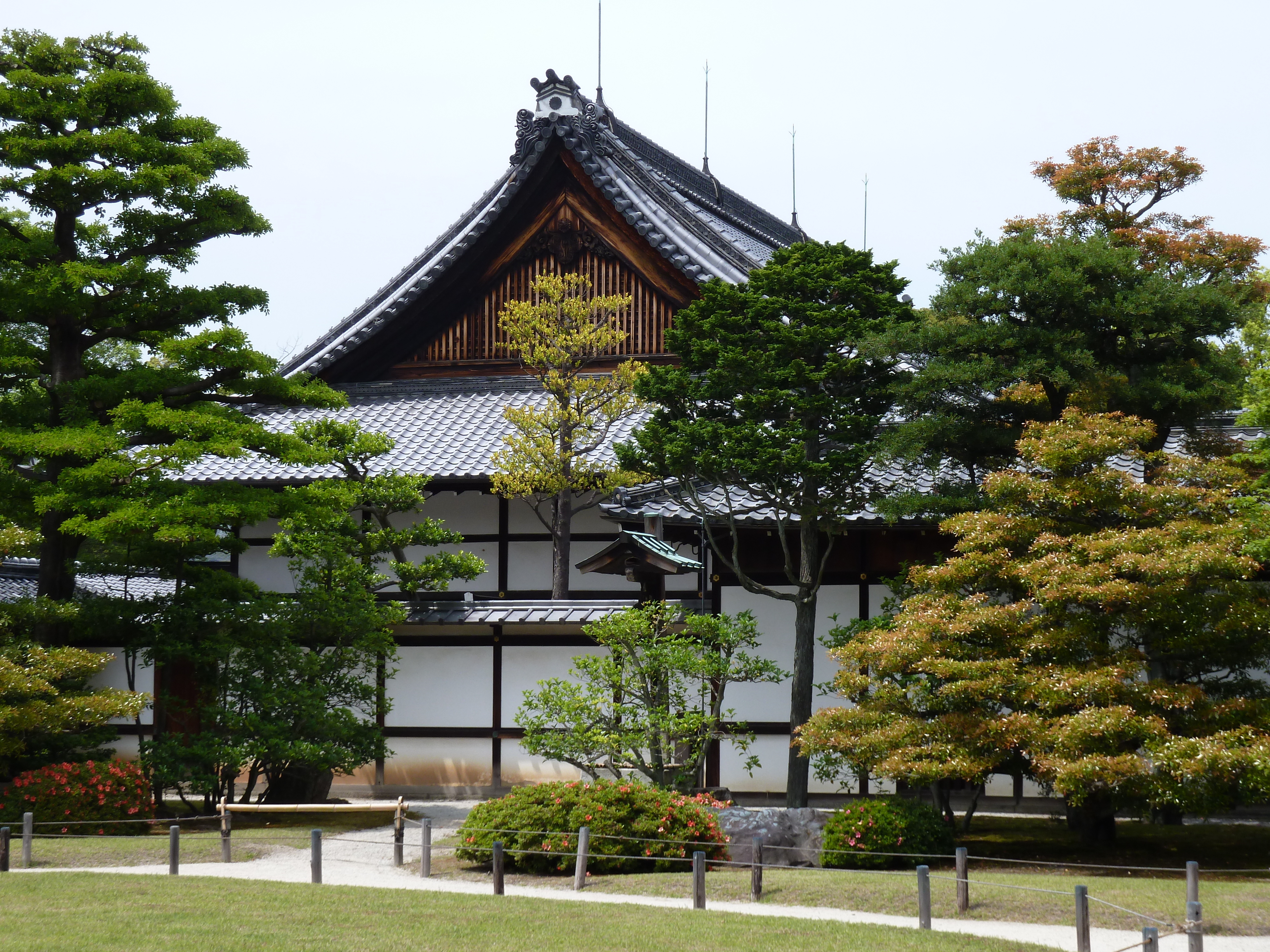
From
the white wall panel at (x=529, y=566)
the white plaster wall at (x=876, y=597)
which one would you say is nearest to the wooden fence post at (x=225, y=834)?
the white wall panel at (x=529, y=566)

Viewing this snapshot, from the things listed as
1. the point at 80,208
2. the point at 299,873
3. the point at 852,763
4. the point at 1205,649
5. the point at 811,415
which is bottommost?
the point at 299,873

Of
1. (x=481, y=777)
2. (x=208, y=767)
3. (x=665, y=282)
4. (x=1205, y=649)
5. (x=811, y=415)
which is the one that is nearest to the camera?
(x=1205, y=649)

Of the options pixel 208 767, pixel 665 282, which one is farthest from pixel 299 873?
pixel 665 282

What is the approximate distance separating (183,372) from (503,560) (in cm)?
616

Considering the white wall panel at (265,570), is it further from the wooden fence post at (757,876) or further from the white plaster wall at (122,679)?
the wooden fence post at (757,876)

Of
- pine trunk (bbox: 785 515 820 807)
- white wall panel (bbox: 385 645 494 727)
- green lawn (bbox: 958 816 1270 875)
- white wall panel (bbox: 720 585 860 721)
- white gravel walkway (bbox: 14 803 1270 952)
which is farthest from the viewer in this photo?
white wall panel (bbox: 385 645 494 727)

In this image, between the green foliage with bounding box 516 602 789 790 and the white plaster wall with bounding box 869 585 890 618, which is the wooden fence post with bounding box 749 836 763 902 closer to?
the green foliage with bounding box 516 602 789 790

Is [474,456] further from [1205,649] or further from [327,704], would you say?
[1205,649]

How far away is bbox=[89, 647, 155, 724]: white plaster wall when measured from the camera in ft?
69.8

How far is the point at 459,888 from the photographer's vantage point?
43.3ft

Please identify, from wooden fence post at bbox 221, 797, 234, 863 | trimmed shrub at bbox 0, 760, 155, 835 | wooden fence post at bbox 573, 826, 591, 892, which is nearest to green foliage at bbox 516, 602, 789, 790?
wooden fence post at bbox 573, 826, 591, 892

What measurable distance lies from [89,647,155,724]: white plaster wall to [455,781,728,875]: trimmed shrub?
9151 mm

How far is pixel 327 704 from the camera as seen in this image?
18.6m

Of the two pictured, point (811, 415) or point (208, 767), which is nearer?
point (811, 415)
